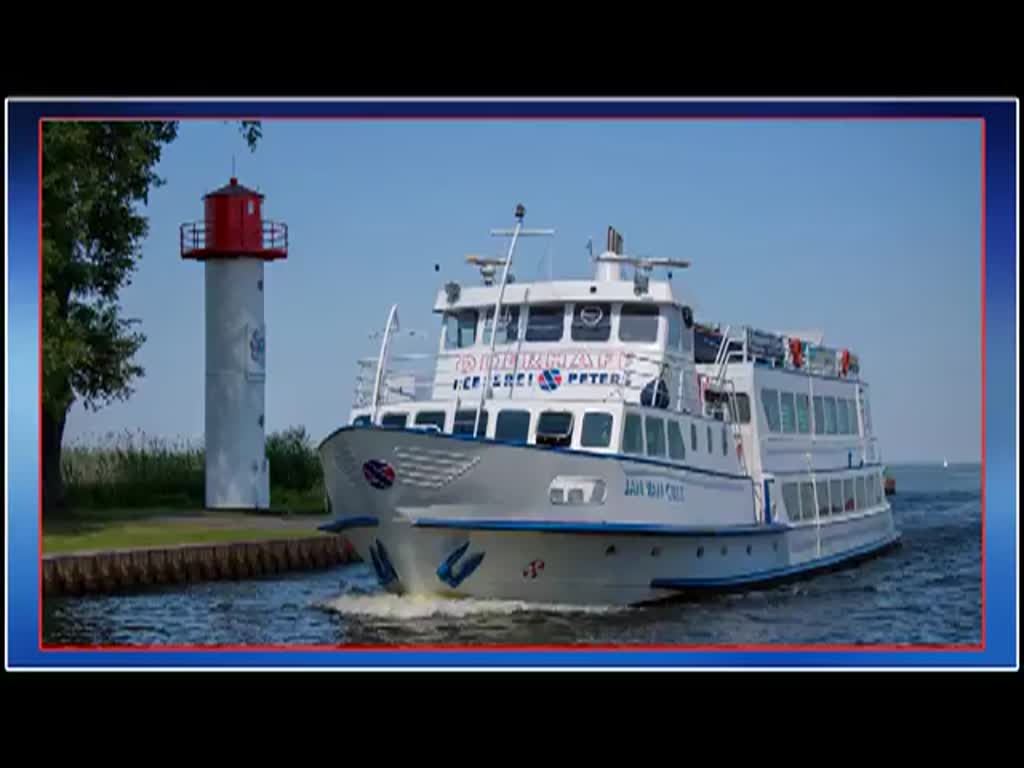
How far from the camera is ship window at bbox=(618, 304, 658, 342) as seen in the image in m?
18.7

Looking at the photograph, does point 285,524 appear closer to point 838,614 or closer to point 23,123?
point 838,614

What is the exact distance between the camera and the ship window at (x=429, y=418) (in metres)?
17.8

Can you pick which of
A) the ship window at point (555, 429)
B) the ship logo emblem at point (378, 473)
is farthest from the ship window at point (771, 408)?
the ship logo emblem at point (378, 473)

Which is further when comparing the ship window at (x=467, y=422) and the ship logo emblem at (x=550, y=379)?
the ship logo emblem at (x=550, y=379)

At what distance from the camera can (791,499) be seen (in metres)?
20.7

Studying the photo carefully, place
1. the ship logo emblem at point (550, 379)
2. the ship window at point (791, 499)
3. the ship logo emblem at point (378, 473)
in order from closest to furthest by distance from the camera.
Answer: the ship logo emblem at point (378, 473) < the ship logo emblem at point (550, 379) < the ship window at point (791, 499)

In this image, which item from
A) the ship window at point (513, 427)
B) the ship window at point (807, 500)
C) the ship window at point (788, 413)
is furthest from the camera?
the ship window at point (807, 500)

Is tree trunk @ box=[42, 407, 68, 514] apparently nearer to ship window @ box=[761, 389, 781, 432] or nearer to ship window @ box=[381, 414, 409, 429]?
ship window @ box=[381, 414, 409, 429]

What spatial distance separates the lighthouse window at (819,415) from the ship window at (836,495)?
1.99ft

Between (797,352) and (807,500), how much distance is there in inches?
63.7

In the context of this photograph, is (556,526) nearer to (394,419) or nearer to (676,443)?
(676,443)

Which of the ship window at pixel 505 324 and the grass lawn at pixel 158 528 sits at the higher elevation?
the ship window at pixel 505 324

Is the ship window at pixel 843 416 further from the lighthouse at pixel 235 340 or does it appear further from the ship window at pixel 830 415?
the lighthouse at pixel 235 340

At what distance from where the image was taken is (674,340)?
18969mm
